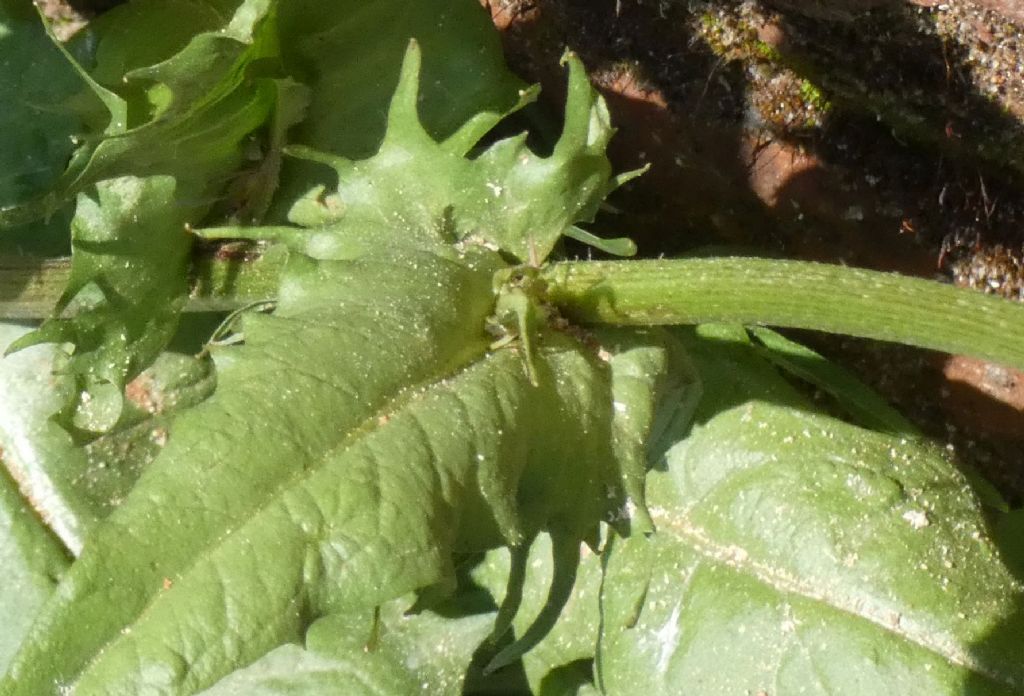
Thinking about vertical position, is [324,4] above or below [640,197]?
above

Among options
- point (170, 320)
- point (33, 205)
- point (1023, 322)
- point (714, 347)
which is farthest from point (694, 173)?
point (33, 205)

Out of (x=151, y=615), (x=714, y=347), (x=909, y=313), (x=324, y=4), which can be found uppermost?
→ (x=324, y=4)

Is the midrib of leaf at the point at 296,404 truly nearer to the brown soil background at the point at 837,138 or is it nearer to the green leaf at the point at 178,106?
the green leaf at the point at 178,106

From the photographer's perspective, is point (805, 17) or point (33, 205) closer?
point (33, 205)

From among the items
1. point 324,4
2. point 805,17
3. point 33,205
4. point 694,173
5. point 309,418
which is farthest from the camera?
point 694,173

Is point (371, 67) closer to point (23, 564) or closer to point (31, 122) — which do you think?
point (31, 122)

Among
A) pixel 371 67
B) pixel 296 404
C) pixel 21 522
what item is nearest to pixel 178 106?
pixel 371 67

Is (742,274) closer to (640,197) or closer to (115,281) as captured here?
(640,197)

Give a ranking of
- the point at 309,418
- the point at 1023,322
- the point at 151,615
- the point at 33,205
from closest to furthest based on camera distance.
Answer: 1. the point at 151,615
2. the point at 309,418
3. the point at 1023,322
4. the point at 33,205
